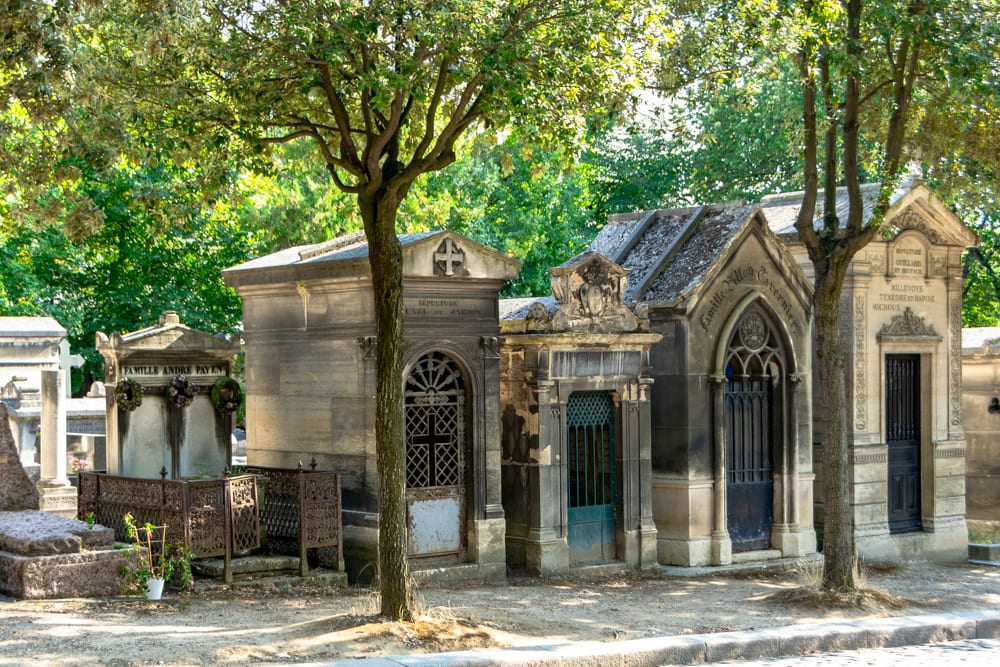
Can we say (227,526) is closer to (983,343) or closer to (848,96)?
(848,96)

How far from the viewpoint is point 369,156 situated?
977cm

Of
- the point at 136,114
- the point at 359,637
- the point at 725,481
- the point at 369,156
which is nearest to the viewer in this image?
the point at 359,637

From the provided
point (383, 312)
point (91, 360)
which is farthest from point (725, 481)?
point (91, 360)

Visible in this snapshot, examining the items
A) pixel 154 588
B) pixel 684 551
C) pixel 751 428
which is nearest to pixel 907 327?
pixel 751 428

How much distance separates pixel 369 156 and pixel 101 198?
17505 millimetres

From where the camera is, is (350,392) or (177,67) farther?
(350,392)

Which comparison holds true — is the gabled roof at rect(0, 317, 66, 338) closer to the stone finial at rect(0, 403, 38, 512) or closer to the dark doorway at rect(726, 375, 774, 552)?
the stone finial at rect(0, 403, 38, 512)

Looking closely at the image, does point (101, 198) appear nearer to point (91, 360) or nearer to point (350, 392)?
point (91, 360)

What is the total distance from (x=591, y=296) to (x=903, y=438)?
6103 millimetres

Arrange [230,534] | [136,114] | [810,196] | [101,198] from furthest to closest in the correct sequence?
[101,198], [810,196], [230,534], [136,114]

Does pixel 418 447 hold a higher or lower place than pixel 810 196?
lower

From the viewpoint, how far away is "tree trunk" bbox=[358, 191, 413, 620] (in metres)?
9.54

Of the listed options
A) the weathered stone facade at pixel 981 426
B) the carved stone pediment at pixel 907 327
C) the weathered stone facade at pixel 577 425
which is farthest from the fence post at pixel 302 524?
the weathered stone facade at pixel 981 426

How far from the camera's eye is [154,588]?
10.6 meters
